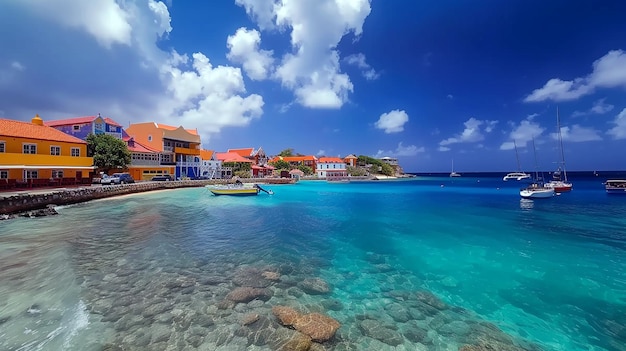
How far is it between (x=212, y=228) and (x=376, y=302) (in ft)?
40.6

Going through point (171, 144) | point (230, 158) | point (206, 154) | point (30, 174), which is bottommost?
point (30, 174)

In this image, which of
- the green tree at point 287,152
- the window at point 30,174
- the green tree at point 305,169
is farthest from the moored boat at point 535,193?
the green tree at point 287,152

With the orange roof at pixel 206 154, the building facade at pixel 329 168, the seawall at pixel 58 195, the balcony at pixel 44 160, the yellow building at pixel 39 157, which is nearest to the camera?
the seawall at pixel 58 195

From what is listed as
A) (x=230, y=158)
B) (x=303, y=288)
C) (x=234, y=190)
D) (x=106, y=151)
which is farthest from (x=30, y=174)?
(x=230, y=158)

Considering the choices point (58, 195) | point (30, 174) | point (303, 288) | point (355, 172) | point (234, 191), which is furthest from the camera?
point (355, 172)

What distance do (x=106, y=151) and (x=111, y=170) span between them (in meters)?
4.54

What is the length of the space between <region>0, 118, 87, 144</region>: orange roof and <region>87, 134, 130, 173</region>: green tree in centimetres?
385

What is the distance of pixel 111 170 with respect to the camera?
39.2 m

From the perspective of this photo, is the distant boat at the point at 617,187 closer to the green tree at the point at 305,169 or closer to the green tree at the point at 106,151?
the green tree at the point at 305,169

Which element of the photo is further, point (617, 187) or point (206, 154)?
point (206, 154)

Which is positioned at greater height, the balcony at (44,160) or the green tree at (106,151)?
the green tree at (106,151)

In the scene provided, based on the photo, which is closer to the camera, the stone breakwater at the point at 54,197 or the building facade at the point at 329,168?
the stone breakwater at the point at 54,197

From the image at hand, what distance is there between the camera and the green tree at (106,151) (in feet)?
116

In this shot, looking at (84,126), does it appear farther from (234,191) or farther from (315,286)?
(315,286)
